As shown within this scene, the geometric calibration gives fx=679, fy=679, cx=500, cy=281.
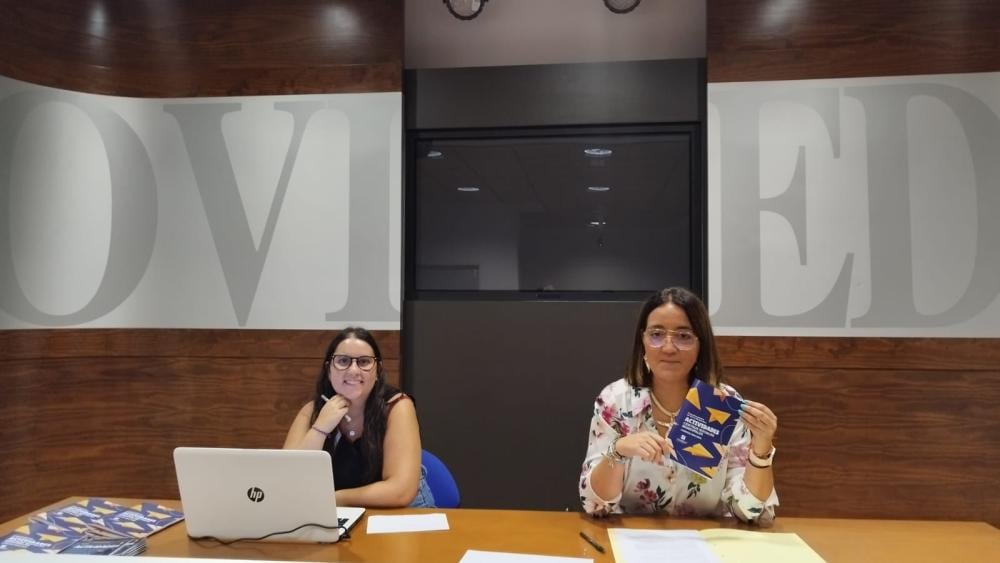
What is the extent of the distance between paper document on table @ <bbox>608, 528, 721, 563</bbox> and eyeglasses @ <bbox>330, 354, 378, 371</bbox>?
1076 mm

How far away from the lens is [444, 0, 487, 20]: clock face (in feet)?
12.6

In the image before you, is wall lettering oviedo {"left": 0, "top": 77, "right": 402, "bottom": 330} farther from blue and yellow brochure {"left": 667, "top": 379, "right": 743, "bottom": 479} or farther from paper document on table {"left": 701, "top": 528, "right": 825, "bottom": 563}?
paper document on table {"left": 701, "top": 528, "right": 825, "bottom": 563}

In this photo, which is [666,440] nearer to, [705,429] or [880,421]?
[705,429]

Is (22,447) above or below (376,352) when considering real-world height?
below

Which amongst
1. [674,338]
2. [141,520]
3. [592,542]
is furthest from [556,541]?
[141,520]

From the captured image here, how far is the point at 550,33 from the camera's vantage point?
3.94m

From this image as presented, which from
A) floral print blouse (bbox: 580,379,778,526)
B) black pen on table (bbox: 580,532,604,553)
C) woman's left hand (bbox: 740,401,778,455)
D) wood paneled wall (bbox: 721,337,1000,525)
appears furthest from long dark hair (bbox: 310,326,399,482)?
wood paneled wall (bbox: 721,337,1000,525)

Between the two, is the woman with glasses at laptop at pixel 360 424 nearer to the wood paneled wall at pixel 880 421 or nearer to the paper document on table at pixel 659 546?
the paper document on table at pixel 659 546

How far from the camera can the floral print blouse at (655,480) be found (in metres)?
2.01

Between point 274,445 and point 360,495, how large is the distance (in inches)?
67.0

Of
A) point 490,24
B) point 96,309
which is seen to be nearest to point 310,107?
point 490,24

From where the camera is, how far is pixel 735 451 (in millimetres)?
2100

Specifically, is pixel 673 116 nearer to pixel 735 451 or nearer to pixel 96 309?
pixel 735 451

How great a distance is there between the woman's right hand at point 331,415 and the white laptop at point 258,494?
2.18 ft
